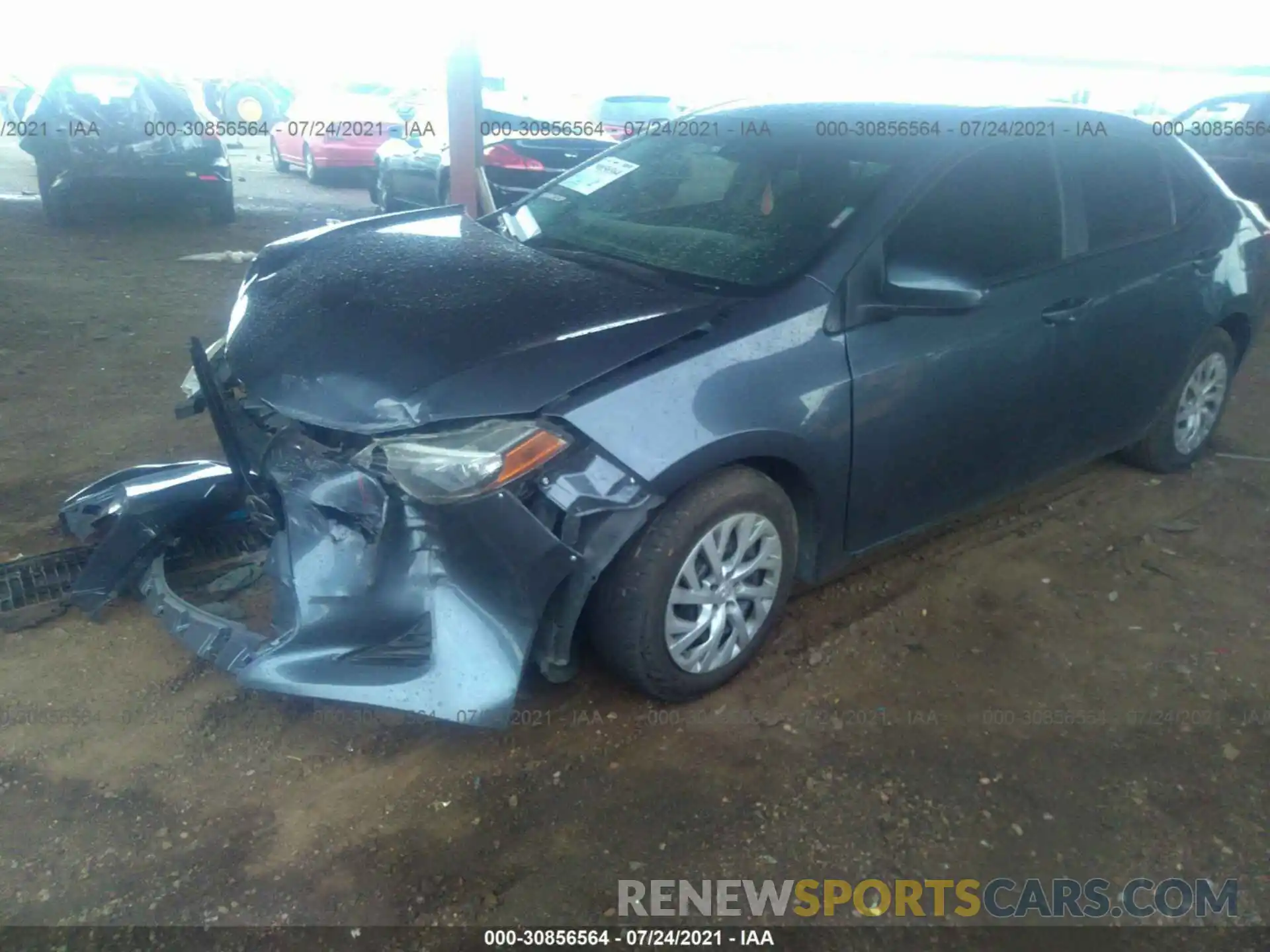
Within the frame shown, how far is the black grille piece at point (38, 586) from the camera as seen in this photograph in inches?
125

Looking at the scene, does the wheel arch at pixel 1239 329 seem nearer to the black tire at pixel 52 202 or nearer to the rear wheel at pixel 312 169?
the black tire at pixel 52 202

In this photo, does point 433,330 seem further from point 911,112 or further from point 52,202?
point 52,202

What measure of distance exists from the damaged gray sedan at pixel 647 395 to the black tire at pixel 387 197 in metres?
7.04

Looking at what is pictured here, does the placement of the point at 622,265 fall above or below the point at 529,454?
above

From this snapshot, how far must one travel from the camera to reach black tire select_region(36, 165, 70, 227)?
29.2 feet

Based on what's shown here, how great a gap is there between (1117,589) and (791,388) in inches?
68.6

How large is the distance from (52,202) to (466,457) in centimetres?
865

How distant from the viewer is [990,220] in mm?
3213

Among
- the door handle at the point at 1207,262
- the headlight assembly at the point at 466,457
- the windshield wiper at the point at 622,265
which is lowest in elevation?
the headlight assembly at the point at 466,457

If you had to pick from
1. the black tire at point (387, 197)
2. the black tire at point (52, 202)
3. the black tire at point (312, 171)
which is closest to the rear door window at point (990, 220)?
the black tire at point (387, 197)

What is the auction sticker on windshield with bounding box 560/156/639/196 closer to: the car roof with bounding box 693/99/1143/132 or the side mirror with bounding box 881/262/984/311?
the car roof with bounding box 693/99/1143/132

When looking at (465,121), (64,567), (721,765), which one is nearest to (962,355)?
(721,765)

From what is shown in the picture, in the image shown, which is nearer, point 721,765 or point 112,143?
point 721,765

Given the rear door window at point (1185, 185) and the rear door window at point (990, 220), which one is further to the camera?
the rear door window at point (1185, 185)
